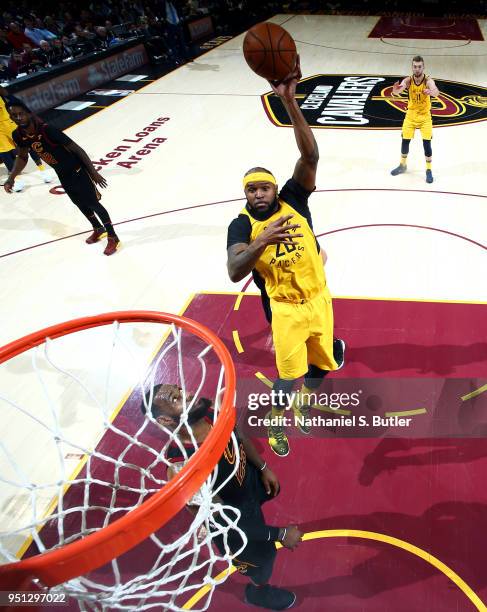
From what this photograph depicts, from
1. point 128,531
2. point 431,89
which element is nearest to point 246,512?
point 128,531

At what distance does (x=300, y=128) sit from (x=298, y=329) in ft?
3.52

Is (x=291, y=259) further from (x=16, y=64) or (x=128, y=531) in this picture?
(x=16, y=64)

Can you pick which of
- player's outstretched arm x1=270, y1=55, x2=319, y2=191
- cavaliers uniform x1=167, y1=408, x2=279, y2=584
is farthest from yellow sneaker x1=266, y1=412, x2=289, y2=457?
player's outstretched arm x1=270, y1=55, x2=319, y2=191

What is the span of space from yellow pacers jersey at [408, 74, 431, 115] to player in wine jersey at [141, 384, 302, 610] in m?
5.01

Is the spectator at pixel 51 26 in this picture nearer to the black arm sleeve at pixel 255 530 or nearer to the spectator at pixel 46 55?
the spectator at pixel 46 55

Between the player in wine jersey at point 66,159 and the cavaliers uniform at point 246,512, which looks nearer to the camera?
the cavaliers uniform at point 246,512

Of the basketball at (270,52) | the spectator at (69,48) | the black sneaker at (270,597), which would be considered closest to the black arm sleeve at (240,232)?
the basketball at (270,52)

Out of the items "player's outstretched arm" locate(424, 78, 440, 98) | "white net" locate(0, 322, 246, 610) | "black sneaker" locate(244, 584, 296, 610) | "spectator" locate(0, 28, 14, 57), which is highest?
"spectator" locate(0, 28, 14, 57)

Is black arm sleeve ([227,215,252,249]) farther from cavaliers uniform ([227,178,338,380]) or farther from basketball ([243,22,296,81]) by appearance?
basketball ([243,22,296,81])

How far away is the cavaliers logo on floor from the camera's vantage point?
8.03 meters

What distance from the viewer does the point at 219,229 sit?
5.55 meters

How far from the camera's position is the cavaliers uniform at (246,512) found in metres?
1.99

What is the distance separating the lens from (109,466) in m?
3.02

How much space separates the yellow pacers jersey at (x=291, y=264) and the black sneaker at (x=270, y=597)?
1480mm
